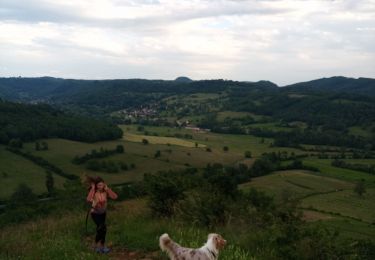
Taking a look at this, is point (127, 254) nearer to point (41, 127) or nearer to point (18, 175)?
point (18, 175)

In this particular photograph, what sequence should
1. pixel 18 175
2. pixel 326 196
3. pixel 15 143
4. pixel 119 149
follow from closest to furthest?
pixel 326 196 < pixel 18 175 < pixel 15 143 < pixel 119 149

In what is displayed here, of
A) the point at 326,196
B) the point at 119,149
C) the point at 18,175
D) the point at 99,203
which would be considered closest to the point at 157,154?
the point at 119,149

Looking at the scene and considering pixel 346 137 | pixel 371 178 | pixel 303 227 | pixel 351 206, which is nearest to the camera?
pixel 303 227

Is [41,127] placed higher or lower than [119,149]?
higher

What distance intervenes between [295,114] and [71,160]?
115337mm

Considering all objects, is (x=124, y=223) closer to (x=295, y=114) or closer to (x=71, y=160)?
(x=71, y=160)

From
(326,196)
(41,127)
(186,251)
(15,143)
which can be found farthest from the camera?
(41,127)

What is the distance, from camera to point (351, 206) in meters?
64.5

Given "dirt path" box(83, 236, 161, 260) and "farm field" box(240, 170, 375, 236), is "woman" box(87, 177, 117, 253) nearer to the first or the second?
"dirt path" box(83, 236, 161, 260)

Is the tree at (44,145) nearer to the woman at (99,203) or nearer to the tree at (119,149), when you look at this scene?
the tree at (119,149)

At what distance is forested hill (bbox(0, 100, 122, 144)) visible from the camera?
99562 mm

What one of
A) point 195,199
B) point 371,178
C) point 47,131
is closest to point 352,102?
point 371,178

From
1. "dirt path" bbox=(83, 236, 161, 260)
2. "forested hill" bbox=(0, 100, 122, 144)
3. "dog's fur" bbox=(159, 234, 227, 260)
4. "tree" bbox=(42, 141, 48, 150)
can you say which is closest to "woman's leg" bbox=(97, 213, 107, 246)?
"dirt path" bbox=(83, 236, 161, 260)

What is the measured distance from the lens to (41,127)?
106 meters
